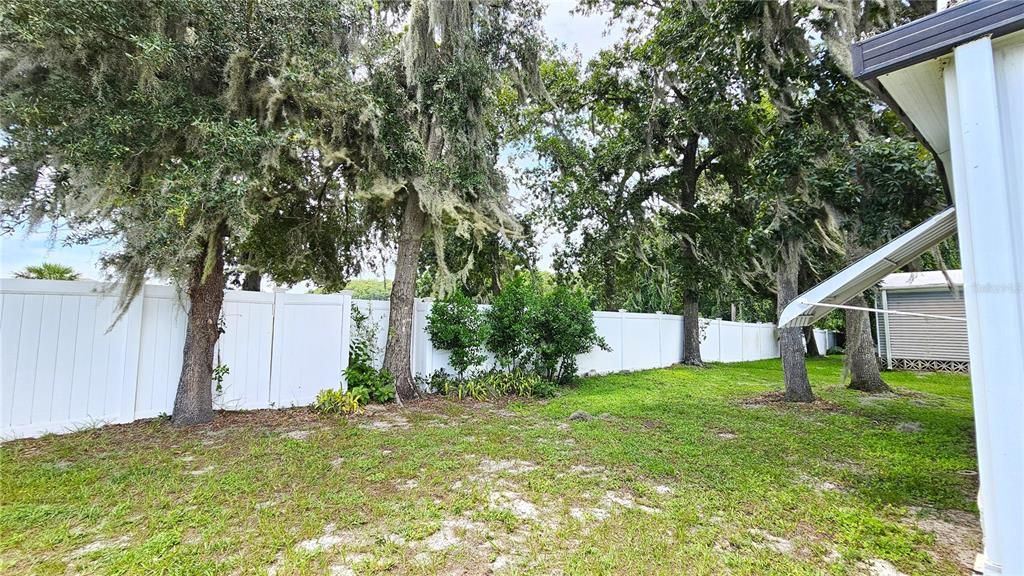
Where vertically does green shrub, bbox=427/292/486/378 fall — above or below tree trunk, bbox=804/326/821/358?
above

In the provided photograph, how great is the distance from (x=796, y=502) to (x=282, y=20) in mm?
5915

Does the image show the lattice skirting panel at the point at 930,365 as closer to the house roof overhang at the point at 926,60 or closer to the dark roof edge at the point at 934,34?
the house roof overhang at the point at 926,60

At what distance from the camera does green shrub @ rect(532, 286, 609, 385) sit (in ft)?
24.7

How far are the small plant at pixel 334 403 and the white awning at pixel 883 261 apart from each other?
4637 mm

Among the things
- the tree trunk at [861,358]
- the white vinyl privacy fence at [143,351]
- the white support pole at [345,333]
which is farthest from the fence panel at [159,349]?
the tree trunk at [861,358]

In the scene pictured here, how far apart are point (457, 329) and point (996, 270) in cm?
563

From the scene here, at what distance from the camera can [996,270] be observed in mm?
1733

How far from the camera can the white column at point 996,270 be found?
169 cm

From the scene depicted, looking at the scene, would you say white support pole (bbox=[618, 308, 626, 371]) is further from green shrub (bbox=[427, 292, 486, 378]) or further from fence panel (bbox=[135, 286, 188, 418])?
fence panel (bbox=[135, 286, 188, 418])

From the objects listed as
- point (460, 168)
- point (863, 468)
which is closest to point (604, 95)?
point (460, 168)

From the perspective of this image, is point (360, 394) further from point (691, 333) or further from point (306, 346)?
point (691, 333)

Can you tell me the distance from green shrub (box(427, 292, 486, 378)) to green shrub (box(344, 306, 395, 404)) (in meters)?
0.90

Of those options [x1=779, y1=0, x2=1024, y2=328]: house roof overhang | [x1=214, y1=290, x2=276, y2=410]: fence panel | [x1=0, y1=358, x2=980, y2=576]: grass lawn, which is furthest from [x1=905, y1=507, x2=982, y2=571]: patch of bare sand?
[x1=214, y1=290, x2=276, y2=410]: fence panel

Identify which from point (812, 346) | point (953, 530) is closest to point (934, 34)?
point (953, 530)
